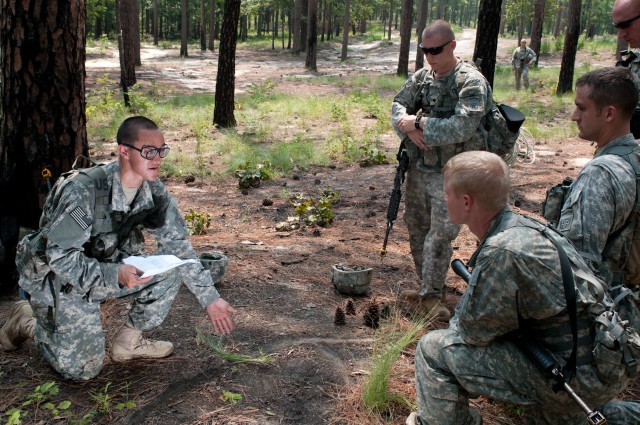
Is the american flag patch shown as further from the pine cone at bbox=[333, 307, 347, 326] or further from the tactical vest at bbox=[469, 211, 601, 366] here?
the tactical vest at bbox=[469, 211, 601, 366]

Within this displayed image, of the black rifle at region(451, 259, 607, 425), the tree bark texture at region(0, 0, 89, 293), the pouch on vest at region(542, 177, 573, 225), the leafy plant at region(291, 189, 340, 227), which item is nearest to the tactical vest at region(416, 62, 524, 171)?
the pouch on vest at region(542, 177, 573, 225)

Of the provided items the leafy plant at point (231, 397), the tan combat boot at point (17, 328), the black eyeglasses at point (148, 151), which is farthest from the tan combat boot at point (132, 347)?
the black eyeglasses at point (148, 151)

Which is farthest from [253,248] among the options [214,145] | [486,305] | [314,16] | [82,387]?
[314,16]

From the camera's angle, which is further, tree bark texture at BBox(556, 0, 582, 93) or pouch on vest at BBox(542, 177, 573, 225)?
tree bark texture at BBox(556, 0, 582, 93)

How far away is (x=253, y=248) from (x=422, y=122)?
89.9 inches

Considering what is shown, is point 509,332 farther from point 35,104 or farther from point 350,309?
point 35,104

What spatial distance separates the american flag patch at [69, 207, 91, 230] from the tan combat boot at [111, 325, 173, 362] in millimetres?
750

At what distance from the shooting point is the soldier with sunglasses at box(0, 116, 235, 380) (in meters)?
3.09

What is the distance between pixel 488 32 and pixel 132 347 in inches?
293

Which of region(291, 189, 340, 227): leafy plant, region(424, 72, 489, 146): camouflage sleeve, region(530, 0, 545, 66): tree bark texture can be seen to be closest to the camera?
region(424, 72, 489, 146): camouflage sleeve

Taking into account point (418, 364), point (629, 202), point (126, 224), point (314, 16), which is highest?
point (314, 16)

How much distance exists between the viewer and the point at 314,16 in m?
23.6

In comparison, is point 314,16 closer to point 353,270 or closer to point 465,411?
point 353,270

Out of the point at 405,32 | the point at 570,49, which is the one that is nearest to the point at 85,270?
the point at 570,49
